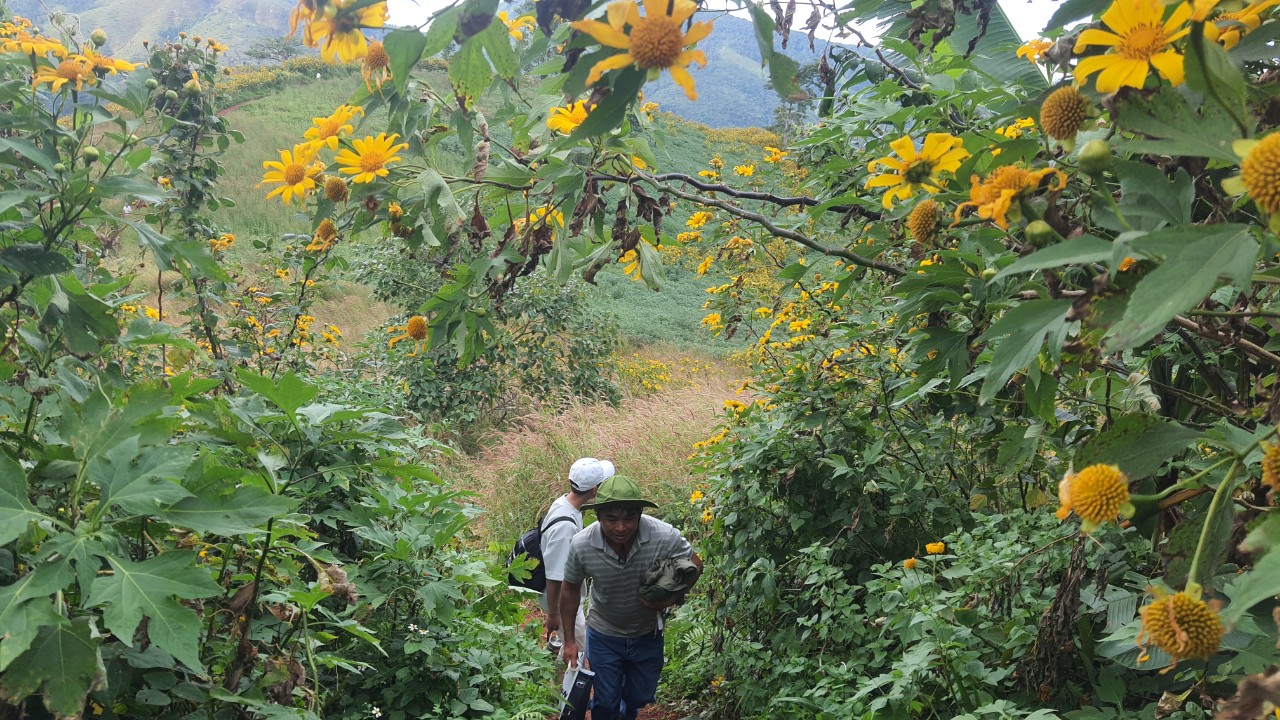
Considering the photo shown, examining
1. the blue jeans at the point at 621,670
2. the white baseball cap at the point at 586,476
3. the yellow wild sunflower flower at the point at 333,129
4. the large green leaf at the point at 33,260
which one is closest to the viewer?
the large green leaf at the point at 33,260

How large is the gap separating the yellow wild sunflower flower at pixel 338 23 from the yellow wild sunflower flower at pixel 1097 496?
34.9 inches

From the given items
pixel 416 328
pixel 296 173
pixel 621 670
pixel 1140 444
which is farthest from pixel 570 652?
pixel 1140 444

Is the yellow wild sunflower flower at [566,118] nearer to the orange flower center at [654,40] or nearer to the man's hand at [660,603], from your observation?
the orange flower center at [654,40]

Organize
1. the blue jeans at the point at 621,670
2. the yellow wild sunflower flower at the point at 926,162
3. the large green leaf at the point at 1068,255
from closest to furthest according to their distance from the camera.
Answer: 1. the large green leaf at the point at 1068,255
2. the yellow wild sunflower flower at the point at 926,162
3. the blue jeans at the point at 621,670

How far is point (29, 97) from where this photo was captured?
1845mm

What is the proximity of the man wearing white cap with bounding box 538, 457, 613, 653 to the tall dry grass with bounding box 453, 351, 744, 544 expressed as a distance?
1939mm

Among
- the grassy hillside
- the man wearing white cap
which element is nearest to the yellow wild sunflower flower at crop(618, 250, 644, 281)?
the man wearing white cap

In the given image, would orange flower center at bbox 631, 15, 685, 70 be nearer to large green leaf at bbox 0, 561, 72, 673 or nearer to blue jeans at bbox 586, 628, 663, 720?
large green leaf at bbox 0, 561, 72, 673

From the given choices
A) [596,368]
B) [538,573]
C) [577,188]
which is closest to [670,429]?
[596,368]

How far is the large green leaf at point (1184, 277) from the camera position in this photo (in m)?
0.59

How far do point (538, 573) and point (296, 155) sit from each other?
A: 3.26 meters

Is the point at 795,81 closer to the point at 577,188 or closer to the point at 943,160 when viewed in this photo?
the point at 943,160

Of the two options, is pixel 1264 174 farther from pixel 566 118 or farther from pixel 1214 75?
pixel 566 118

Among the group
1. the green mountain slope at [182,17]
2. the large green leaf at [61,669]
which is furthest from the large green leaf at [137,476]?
the green mountain slope at [182,17]
